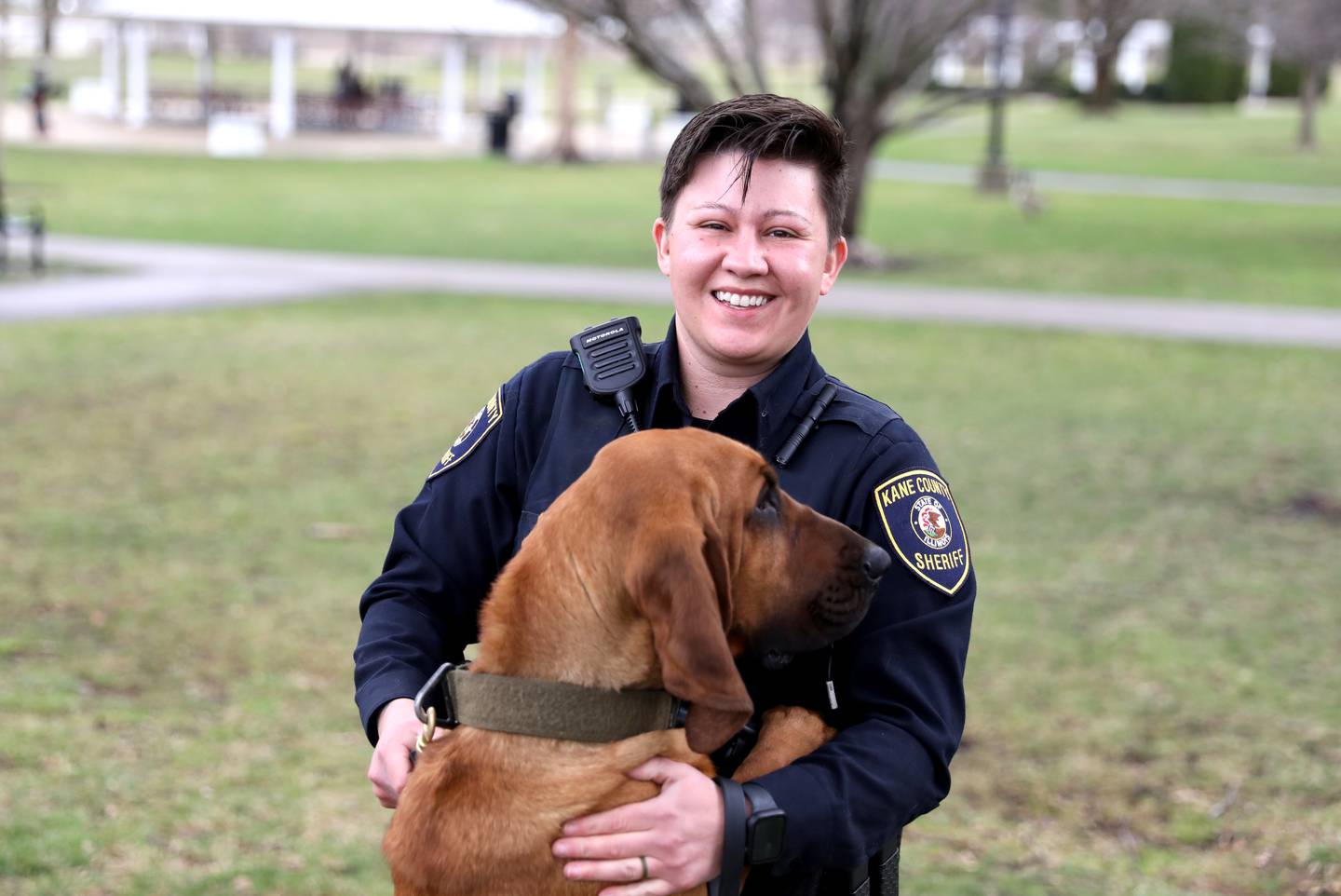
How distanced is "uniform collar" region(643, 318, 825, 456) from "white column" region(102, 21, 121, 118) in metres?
48.6

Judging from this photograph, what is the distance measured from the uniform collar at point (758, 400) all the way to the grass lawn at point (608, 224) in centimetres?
1660

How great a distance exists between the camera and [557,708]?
8.63 feet

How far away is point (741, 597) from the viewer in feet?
8.95

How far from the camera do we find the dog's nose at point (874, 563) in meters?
2.68

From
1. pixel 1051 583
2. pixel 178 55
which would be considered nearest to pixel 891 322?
pixel 1051 583

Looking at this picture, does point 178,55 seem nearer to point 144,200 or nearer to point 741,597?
point 144,200

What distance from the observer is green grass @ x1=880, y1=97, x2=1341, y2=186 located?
4103 centimetres

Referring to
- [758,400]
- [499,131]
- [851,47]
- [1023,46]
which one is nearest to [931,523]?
[758,400]

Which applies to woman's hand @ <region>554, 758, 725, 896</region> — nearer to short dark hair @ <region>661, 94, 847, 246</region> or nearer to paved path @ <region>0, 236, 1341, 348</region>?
Result: short dark hair @ <region>661, 94, 847, 246</region>

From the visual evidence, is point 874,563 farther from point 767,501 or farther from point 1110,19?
point 1110,19

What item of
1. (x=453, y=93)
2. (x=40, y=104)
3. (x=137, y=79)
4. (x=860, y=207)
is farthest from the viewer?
(x=453, y=93)

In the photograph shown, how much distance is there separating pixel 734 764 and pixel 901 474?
0.61m

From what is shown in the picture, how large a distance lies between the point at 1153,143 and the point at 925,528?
50.1 metres

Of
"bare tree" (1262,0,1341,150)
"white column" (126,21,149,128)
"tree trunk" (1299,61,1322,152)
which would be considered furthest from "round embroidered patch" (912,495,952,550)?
"tree trunk" (1299,61,1322,152)
